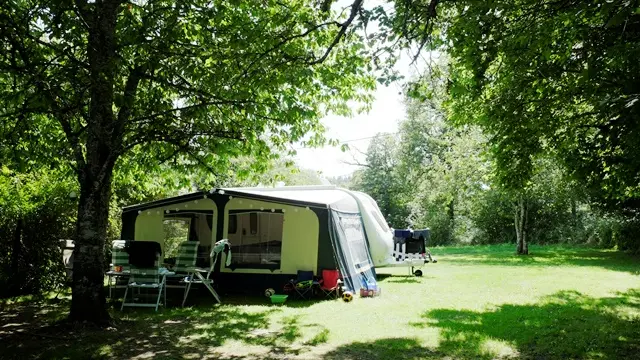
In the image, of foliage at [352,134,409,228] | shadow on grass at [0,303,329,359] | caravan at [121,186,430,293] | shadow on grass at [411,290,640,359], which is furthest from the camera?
foliage at [352,134,409,228]

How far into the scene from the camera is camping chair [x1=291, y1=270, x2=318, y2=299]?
895 centimetres

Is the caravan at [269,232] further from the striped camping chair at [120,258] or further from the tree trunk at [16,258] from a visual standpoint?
the tree trunk at [16,258]

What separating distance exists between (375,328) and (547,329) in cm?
221

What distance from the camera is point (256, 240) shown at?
34.1ft

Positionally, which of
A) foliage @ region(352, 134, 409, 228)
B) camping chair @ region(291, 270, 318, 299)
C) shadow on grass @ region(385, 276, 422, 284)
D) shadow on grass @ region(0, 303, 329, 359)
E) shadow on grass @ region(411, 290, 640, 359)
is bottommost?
shadow on grass @ region(0, 303, 329, 359)

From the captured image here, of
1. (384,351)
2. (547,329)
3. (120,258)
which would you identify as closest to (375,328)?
(384,351)

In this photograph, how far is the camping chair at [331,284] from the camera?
8930 millimetres

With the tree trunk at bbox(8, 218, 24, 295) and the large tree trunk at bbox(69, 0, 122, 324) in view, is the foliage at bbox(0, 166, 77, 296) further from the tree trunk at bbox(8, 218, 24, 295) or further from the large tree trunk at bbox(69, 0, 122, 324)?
the large tree trunk at bbox(69, 0, 122, 324)

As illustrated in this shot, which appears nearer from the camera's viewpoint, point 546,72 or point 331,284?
point 546,72

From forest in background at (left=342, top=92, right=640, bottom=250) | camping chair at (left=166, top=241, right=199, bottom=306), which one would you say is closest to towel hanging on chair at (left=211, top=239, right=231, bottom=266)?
camping chair at (left=166, top=241, right=199, bottom=306)

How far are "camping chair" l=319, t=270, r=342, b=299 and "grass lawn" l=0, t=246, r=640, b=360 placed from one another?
43 centimetres

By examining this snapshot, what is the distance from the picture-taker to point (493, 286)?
33.7ft

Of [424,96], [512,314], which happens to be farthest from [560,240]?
[424,96]

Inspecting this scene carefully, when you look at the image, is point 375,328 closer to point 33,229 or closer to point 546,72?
point 546,72
